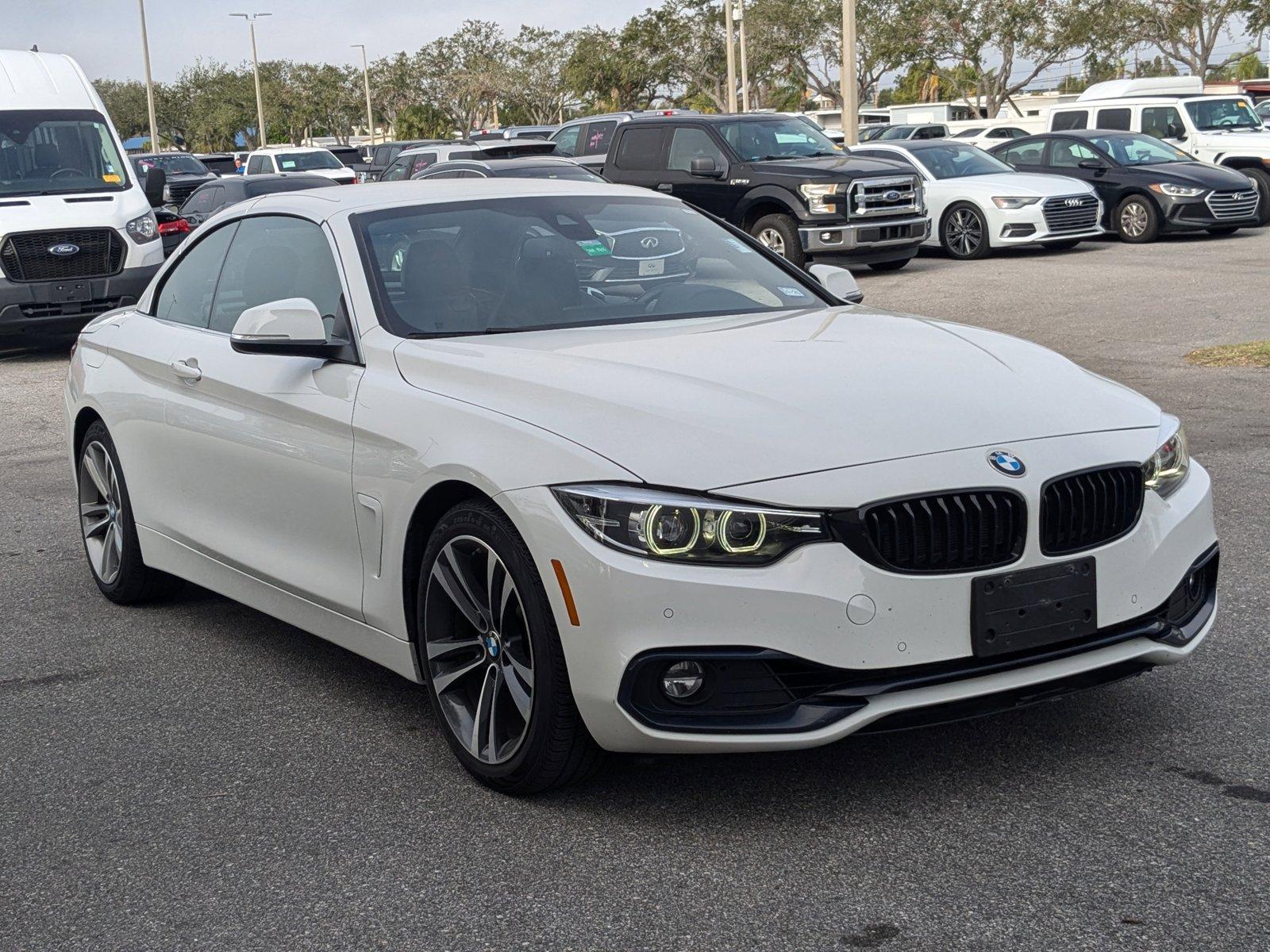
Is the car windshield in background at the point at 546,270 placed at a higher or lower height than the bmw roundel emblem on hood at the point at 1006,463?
higher

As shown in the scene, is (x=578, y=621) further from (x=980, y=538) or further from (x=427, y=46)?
(x=427, y=46)

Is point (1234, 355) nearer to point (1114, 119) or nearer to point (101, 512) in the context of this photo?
point (101, 512)

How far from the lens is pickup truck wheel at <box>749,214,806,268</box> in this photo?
18.5 m

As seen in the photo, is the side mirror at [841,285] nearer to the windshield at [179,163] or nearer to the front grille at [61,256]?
the front grille at [61,256]

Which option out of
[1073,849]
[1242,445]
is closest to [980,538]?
[1073,849]

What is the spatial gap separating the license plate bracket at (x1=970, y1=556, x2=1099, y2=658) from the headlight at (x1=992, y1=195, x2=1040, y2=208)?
17286 millimetres

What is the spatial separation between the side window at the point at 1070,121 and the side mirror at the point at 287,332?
23121 mm

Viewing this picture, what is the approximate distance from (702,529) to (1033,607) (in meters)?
0.78

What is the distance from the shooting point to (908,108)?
51125mm

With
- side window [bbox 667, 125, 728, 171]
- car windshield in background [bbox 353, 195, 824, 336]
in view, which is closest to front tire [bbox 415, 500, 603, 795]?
car windshield in background [bbox 353, 195, 824, 336]

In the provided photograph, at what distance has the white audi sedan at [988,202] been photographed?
2014 cm

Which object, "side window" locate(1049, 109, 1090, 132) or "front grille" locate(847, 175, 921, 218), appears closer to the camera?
Answer: "front grille" locate(847, 175, 921, 218)

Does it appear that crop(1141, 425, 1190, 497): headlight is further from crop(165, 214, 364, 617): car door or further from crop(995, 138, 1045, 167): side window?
crop(995, 138, 1045, 167): side window

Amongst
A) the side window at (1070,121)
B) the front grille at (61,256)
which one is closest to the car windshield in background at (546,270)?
the front grille at (61,256)
